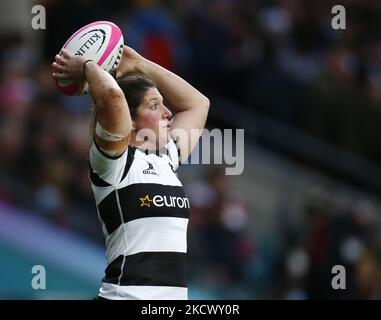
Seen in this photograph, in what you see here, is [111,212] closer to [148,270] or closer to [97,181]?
[97,181]

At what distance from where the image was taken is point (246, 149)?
13.9 m

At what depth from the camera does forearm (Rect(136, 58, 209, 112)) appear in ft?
24.1

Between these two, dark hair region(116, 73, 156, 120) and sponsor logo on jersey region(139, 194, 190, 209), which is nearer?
sponsor logo on jersey region(139, 194, 190, 209)

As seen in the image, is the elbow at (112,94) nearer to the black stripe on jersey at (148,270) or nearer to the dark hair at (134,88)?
the dark hair at (134,88)

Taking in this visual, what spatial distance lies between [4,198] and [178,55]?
3361 millimetres

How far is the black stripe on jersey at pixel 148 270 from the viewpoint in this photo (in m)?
6.33

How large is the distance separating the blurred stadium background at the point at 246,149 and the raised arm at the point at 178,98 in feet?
13.4

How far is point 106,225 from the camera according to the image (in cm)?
648

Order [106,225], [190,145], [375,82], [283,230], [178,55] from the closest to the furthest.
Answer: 1. [106,225]
2. [190,145]
3. [283,230]
4. [178,55]
5. [375,82]

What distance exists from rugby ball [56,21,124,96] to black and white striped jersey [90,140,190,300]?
0.45m

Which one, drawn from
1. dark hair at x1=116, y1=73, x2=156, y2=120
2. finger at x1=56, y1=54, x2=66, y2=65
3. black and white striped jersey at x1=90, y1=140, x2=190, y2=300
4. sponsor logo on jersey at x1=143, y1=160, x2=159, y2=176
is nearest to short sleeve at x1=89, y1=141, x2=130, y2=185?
black and white striped jersey at x1=90, y1=140, x2=190, y2=300

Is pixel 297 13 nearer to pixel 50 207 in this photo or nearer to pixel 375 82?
pixel 375 82

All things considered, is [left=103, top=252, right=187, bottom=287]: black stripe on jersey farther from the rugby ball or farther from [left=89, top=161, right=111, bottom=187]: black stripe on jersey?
the rugby ball
